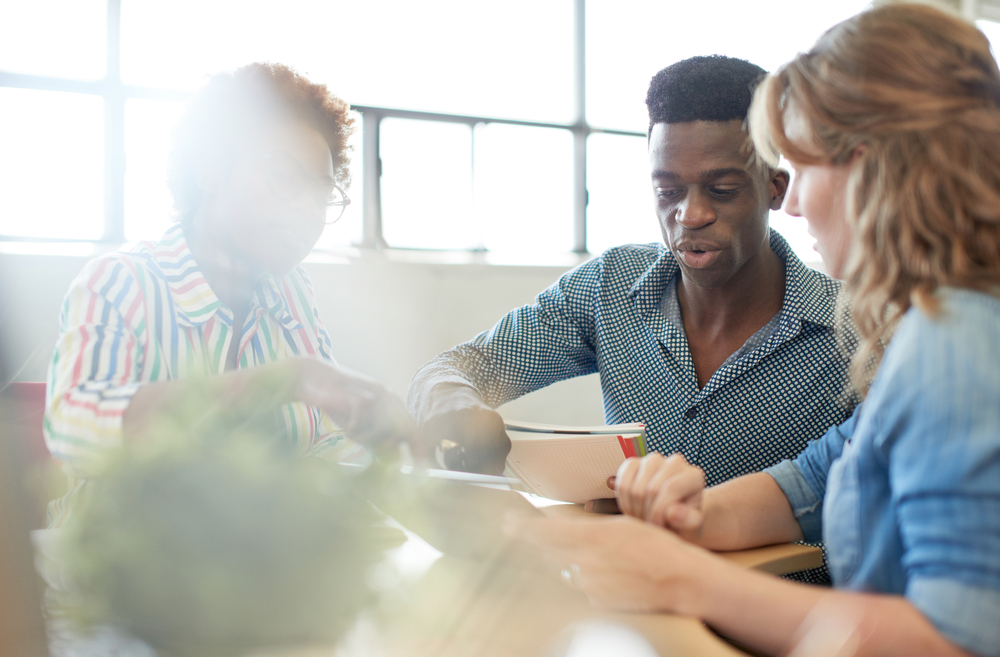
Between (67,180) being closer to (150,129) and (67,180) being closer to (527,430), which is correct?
(150,129)

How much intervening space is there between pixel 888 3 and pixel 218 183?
0.64 meters

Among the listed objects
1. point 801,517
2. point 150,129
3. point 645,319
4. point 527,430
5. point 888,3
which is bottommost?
point 801,517

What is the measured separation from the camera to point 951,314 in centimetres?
57

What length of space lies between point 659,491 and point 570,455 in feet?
0.55

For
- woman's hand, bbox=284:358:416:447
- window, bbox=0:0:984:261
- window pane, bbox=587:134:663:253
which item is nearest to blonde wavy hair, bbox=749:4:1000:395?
woman's hand, bbox=284:358:416:447

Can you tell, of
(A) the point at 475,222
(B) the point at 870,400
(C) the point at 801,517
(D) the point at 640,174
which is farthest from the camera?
(D) the point at 640,174

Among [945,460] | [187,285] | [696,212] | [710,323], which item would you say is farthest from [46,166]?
[710,323]

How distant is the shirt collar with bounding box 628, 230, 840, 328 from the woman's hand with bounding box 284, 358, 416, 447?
869 millimetres

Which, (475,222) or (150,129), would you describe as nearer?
(150,129)

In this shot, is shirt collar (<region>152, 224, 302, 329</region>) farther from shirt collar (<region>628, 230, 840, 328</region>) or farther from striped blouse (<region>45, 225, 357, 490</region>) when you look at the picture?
shirt collar (<region>628, 230, 840, 328</region>)

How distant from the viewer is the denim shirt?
519 mm

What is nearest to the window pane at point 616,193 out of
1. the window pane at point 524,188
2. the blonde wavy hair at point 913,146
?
the window pane at point 524,188

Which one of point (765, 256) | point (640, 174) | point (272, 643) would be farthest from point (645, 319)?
point (640, 174)

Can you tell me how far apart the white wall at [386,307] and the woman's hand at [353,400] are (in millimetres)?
34
